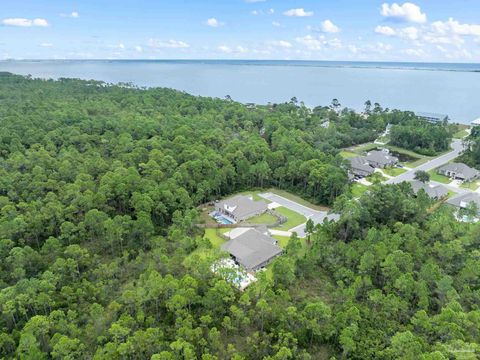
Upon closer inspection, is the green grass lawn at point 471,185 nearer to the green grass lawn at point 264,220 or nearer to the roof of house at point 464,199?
the roof of house at point 464,199

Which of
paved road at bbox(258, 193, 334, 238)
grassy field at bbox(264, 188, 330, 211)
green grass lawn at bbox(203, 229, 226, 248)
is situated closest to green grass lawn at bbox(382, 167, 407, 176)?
grassy field at bbox(264, 188, 330, 211)

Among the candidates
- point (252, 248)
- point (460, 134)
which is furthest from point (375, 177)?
point (460, 134)

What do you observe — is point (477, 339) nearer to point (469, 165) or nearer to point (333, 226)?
point (333, 226)

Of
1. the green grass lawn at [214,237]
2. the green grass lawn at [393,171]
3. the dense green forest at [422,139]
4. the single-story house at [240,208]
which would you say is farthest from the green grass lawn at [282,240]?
the dense green forest at [422,139]

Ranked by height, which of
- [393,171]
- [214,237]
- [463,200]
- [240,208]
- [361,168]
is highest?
[361,168]

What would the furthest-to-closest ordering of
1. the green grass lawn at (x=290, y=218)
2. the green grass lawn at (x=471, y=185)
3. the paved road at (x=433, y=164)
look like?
the paved road at (x=433, y=164), the green grass lawn at (x=471, y=185), the green grass lawn at (x=290, y=218)

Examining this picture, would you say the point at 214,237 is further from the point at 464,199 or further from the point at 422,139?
the point at 422,139
